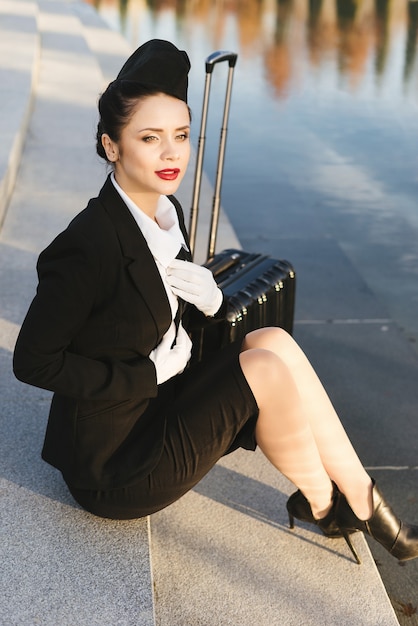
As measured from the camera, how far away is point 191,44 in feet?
55.6

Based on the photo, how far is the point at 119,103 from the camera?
2740mm

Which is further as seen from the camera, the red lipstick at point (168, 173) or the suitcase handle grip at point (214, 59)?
the suitcase handle grip at point (214, 59)

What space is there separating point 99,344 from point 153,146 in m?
0.61

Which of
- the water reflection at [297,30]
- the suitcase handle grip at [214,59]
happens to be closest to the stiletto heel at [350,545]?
the suitcase handle grip at [214,59]

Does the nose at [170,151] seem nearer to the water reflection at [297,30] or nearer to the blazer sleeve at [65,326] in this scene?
the blazer sleeve at [65,326]

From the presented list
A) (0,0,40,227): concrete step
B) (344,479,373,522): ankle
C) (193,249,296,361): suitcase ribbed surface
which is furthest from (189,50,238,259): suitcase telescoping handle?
(0,0,40,227): concrete step

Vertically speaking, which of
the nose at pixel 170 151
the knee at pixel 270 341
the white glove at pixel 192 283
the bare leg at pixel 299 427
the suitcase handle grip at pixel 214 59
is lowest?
the bare leg at pixel 299 427

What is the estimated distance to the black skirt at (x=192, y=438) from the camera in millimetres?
2867

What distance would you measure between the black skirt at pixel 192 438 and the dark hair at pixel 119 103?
81 cm

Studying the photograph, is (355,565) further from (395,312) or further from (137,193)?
(395,312)

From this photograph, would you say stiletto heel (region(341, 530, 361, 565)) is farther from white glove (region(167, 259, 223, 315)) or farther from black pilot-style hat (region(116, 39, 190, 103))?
black pilot-style hat (region(116, 39, 190, 103))

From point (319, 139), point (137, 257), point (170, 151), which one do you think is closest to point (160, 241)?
point (137, 257)

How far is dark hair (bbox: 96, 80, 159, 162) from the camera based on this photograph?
2707 mm

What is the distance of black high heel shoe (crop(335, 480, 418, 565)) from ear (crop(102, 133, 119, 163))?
1.31 meters
